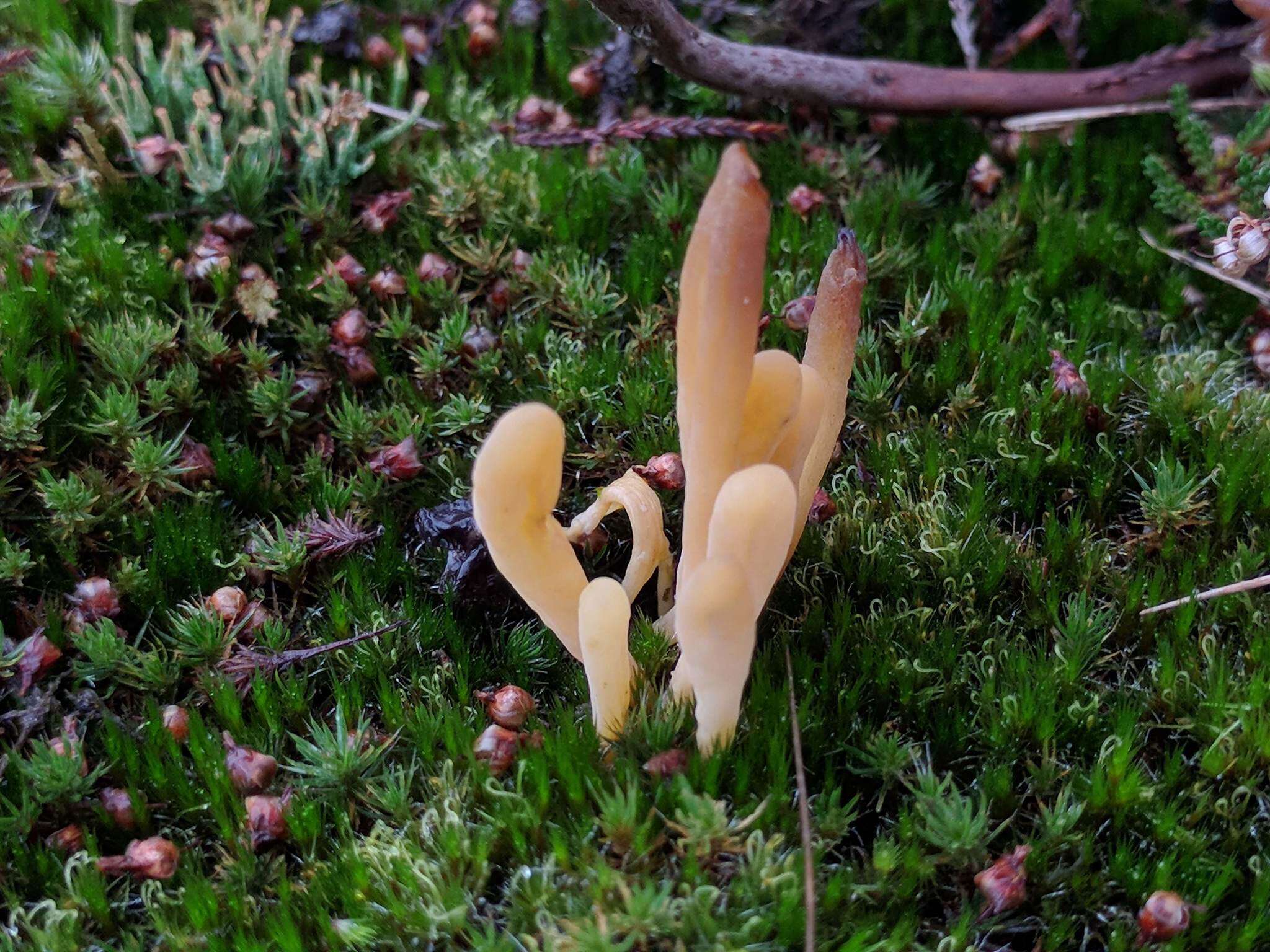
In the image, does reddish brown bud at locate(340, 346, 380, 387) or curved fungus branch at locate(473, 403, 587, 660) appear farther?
reddish brown bud at locate(340, 346, 380, 387)

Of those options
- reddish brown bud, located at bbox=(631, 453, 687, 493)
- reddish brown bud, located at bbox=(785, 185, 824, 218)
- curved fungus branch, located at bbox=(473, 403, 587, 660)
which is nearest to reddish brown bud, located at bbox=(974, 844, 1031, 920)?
curved fungus branch, located at bbox=(473, 403, 587, 660)

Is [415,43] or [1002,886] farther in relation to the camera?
[415,43]

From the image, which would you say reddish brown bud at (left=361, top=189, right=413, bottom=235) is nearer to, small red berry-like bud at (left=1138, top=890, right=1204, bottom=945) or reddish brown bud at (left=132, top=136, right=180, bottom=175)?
reddish brown bud at (left=132, top=136, right=180, bottom=175)

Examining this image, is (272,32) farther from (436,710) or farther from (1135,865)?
(1135,865)

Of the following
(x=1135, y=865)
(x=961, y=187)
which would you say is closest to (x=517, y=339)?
(x=961, y=187)

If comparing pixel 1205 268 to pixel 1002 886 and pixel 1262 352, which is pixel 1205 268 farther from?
pixel 1002 886

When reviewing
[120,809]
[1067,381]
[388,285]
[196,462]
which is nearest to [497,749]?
[120,809]

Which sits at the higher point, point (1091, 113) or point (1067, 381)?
point (1091, 113)
